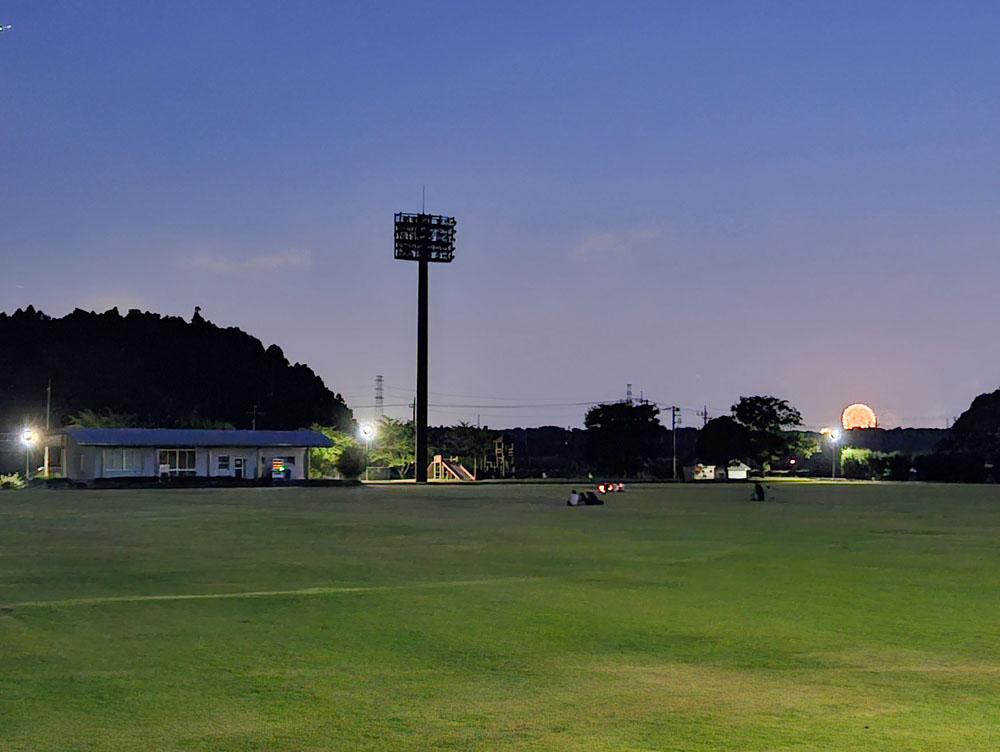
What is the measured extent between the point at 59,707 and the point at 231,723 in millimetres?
1398

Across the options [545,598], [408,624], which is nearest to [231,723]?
[408,624]

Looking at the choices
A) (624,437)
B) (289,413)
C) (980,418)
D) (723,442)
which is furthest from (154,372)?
(980,418)

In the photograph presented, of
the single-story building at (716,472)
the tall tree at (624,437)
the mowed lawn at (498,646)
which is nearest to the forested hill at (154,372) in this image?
the tall tree at (624,437)

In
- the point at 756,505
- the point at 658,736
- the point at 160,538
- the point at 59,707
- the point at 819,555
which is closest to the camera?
the point at 658,736

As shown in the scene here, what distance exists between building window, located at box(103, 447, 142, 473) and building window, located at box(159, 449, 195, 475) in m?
1.71

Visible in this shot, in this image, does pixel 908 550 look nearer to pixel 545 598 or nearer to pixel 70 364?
pixel 545 598

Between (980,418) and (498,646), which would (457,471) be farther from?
(980,418)

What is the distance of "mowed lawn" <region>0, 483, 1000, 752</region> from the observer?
25.2ft

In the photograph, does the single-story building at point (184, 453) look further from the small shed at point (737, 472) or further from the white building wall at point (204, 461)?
the small shed at point (737, 472)

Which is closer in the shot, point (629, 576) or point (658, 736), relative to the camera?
point (658, 736)

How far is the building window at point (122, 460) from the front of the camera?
8306 centimetres

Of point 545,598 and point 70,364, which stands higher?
point 70,364

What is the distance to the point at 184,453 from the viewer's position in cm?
8606

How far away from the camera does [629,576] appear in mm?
17422
